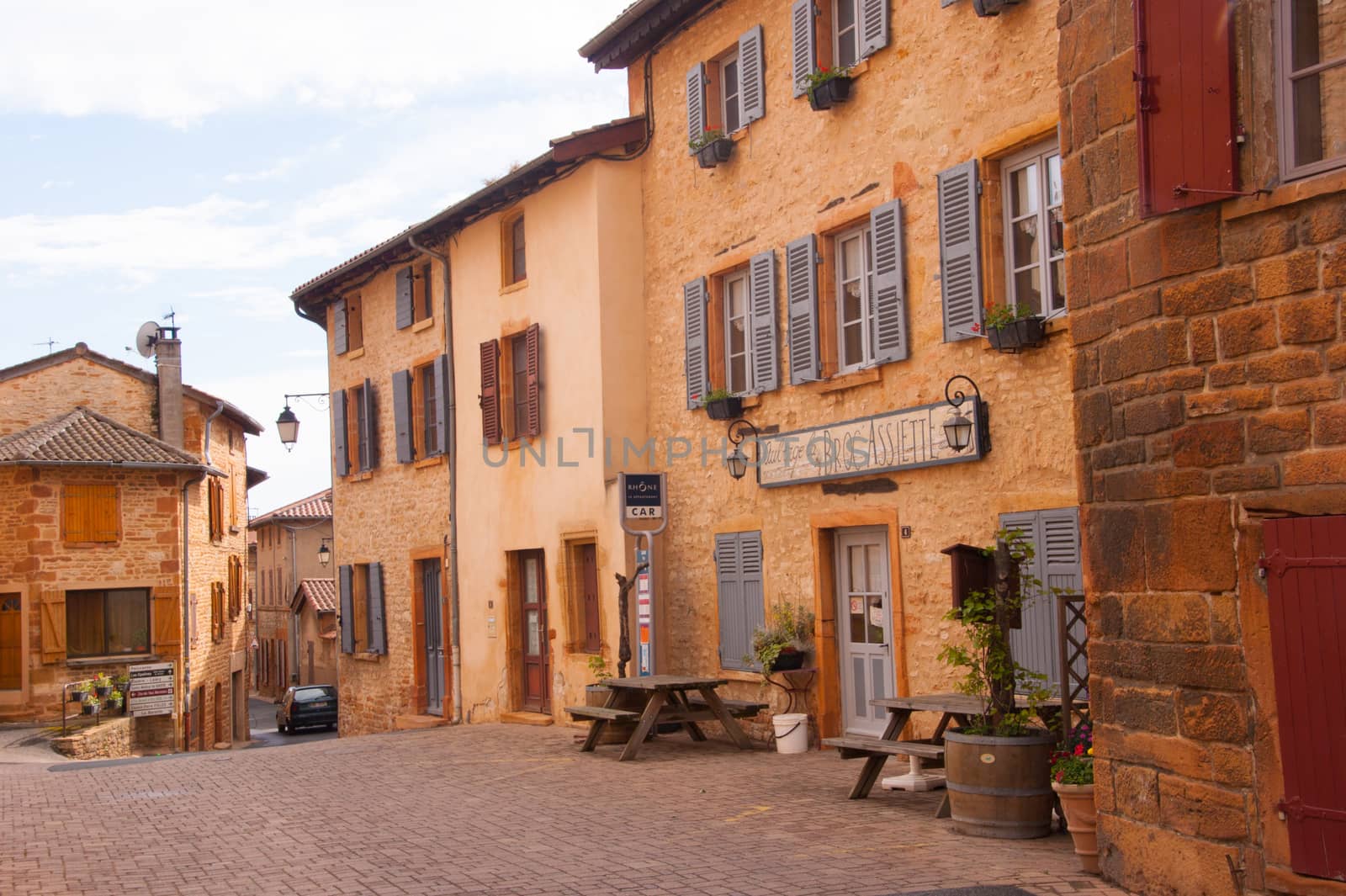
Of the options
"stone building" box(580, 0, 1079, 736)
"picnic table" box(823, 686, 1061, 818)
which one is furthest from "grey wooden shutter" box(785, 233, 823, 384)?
"picnic table" box(823, 686, 1061, 818)

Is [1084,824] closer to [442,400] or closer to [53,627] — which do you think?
[442,400]

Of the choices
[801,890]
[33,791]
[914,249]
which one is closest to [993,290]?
[914,249]

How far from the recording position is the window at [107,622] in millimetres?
25594

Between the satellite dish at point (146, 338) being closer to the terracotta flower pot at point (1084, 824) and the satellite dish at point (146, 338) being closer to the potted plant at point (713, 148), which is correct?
the potted plant at point (713, 148)

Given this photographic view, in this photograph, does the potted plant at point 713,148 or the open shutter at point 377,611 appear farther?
the open shutter at point 377,611

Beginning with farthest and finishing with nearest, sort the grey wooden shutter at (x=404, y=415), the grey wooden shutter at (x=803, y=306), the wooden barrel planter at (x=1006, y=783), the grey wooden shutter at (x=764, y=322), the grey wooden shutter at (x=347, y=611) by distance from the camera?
the grey wooden shutter at (x=347, y=611)
the grey wooden shutter at (x=404, y=415)
the grey wooden shutter at (x=764, y=322)
the grey wooden shutter at (x=803, y=306)
the wooden barrel planter at (x=1006, y=783)

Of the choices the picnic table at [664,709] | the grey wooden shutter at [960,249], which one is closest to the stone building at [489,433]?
the picnic table at [664,709]

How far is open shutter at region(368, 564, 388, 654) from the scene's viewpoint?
20.8m

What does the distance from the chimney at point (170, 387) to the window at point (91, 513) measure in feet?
8.98

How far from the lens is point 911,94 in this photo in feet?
35.3

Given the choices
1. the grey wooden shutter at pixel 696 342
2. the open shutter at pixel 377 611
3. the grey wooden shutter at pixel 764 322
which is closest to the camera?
the grey wooden shutter at pixel 764 322

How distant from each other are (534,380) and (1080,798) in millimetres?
10362

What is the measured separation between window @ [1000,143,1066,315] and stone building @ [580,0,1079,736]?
0.07 feet

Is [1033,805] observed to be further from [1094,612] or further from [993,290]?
[993,290]
